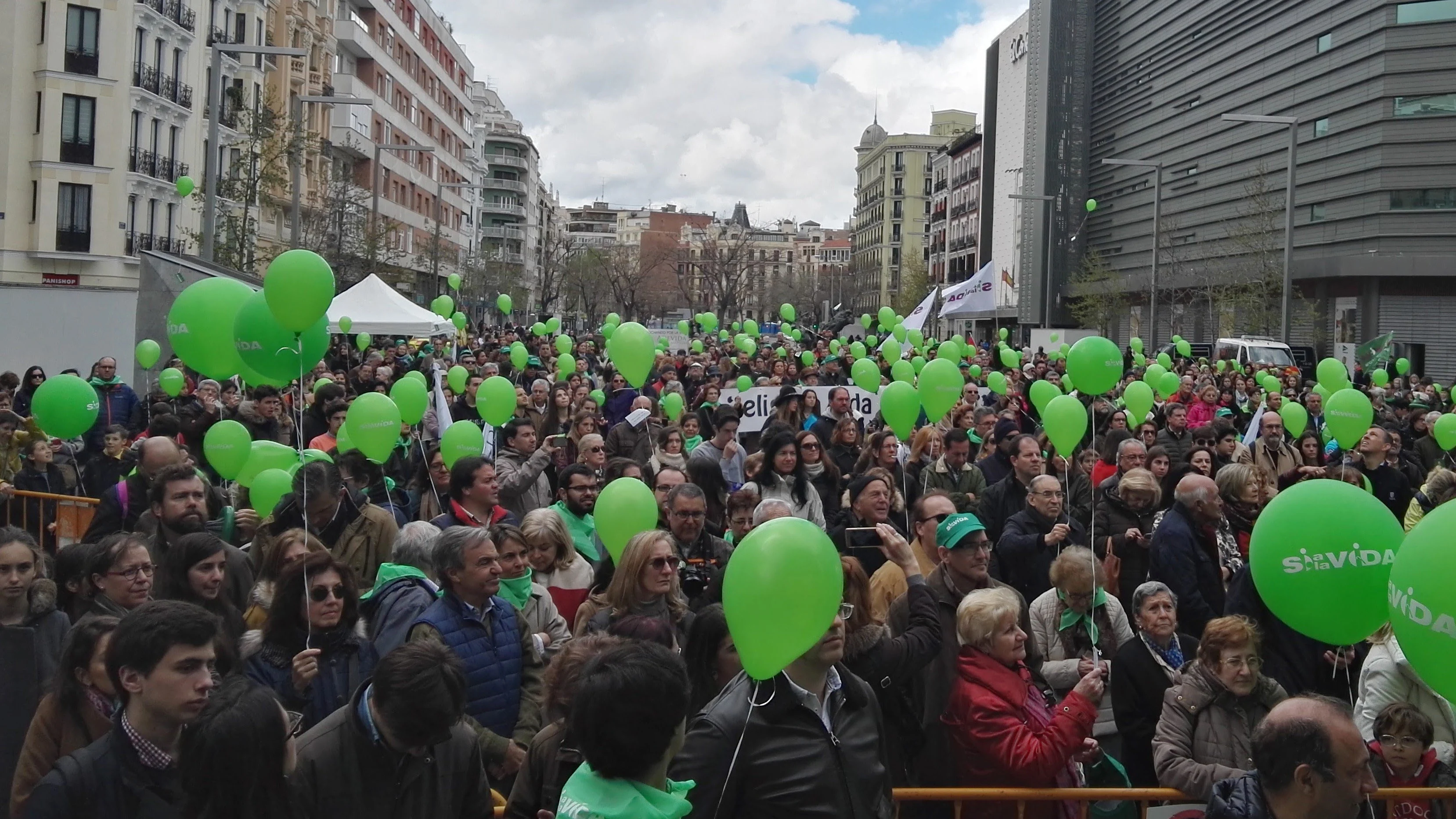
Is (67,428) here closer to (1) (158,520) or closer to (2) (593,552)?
(1) (158,520)

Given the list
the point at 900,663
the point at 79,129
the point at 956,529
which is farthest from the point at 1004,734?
the point at 79,129

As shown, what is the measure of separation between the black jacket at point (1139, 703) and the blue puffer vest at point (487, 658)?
7.09 feet

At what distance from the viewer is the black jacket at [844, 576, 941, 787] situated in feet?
13.3

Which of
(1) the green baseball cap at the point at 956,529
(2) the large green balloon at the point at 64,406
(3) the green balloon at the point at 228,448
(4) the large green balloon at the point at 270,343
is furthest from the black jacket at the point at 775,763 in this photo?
(2) the large green balloon at the point at 64,406

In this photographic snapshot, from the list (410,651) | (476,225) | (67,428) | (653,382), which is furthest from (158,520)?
(476,225)

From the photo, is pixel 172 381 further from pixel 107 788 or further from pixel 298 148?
pixel 298 148

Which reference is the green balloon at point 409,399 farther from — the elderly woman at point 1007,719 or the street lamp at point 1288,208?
the street lamp at point 1288,208

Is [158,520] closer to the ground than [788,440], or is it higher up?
closer to the ground

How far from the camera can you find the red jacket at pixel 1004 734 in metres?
3.93

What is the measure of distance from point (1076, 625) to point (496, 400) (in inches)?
221

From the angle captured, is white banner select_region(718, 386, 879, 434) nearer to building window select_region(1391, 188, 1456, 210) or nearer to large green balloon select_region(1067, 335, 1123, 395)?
large green balloon select_region(1067, 335, 1123, 395)

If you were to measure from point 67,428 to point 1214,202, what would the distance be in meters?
43.1

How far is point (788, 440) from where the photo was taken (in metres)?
7.39

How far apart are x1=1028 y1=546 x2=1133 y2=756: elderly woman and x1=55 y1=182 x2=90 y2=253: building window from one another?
37066 mm
